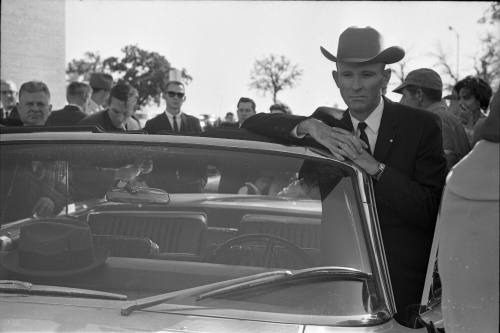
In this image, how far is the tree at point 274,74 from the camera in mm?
3699

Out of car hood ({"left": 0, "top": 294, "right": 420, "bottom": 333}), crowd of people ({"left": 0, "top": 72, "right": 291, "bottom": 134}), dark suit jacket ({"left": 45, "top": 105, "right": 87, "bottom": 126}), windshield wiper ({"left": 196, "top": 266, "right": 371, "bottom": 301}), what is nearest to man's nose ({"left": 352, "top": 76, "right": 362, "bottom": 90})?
windshield wiper ({"left": 196, "top": 266, "right": 371, "bottom": 301})

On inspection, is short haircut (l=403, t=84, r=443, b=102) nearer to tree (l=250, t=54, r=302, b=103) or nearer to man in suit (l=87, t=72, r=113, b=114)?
tree (l=250, t=54, r=302, b=103)

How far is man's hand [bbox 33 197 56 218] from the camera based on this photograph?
8.71 ft

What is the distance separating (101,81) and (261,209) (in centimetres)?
396

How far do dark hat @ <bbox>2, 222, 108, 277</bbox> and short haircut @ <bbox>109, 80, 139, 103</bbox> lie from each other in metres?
2.86

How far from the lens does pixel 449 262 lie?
1284 millimetres

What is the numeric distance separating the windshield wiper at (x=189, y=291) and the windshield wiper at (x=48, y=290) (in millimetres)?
92

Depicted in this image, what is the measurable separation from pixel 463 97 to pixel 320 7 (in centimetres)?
295

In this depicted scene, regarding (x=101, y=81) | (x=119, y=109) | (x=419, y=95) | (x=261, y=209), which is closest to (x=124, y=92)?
(x=119, y=109)

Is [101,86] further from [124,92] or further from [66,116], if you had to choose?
[124,92]

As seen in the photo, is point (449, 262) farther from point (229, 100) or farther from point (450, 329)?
point (229, 100)

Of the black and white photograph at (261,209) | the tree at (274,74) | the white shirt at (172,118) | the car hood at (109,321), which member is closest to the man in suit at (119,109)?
the white shirt at (172,118)

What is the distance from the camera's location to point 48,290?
76.9 inches

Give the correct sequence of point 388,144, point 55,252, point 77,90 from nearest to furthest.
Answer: point 55,252
point 388,144
point 77,90
